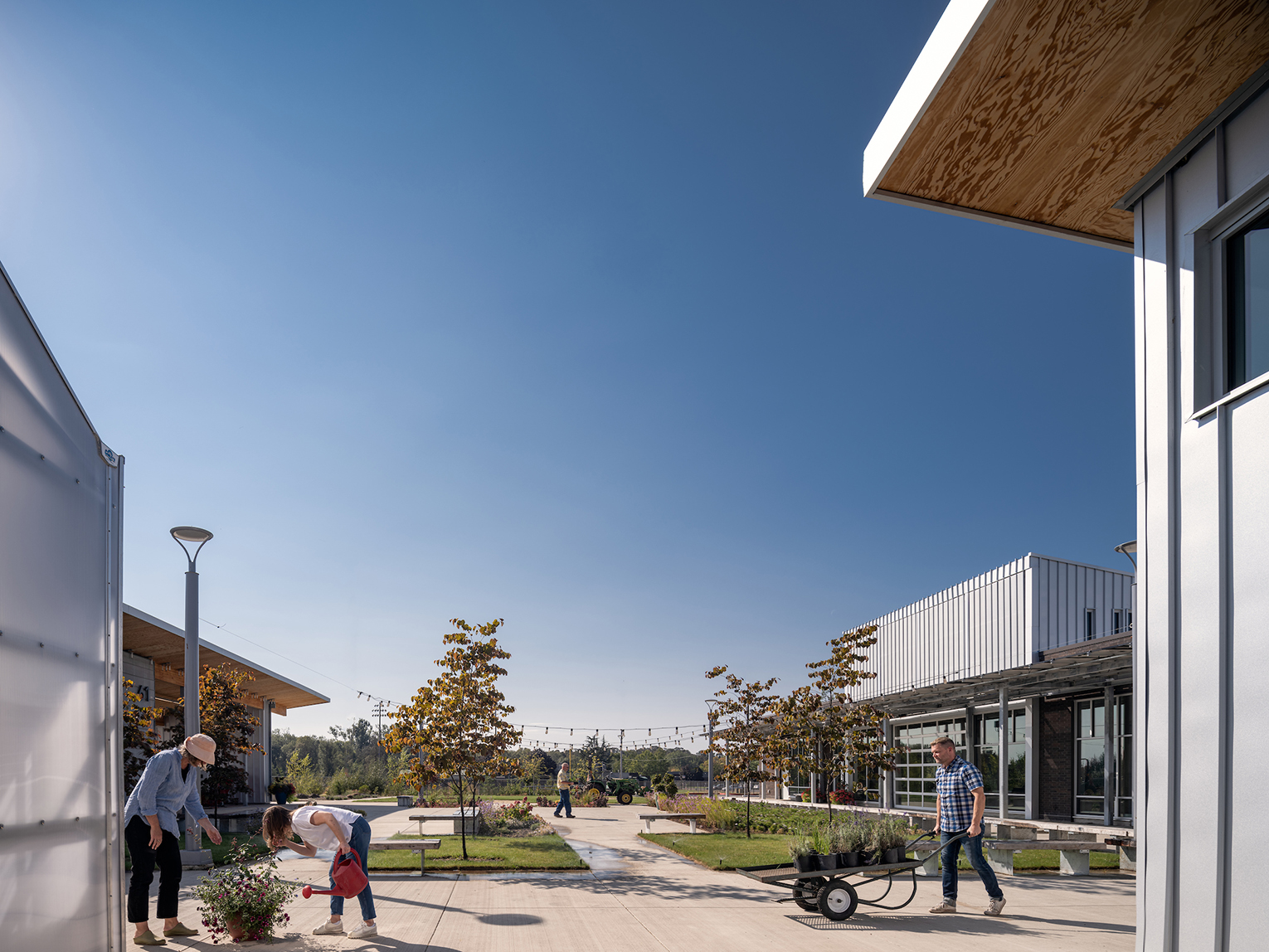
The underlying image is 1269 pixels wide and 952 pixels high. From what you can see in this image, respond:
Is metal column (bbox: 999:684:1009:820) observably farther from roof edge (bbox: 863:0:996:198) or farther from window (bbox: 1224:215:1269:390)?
roof edge (bbox: 863:0:996:198)

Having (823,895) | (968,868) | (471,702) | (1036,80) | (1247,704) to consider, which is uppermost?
(1036,80)

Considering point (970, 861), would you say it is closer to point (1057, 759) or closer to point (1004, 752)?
point (1004, 752)

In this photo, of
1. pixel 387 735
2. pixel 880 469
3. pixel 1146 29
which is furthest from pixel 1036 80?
pixel 880 469

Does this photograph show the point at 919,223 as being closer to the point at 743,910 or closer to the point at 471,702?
the point at 471,702

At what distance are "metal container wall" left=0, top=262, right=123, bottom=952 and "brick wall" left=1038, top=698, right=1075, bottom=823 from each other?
22.4 m

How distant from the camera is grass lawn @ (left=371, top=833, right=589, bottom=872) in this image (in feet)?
40.5

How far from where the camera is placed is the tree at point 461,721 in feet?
44.2

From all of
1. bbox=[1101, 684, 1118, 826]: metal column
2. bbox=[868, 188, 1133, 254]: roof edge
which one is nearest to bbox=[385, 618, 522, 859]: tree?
bbox=[868, 188, 1133, 254]: roof edge

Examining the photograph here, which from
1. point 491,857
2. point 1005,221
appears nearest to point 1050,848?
point 491,857

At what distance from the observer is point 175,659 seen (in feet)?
86.1

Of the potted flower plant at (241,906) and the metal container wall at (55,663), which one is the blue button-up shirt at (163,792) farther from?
the metal container wall at (55,663)

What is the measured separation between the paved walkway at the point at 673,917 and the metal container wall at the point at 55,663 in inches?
123

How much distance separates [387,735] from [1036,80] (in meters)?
12.2

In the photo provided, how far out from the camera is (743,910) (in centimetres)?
929
